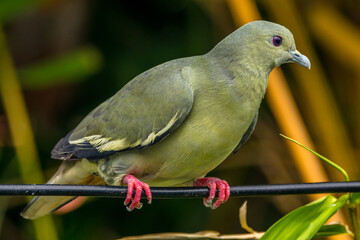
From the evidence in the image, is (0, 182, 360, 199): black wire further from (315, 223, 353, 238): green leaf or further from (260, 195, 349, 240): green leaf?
(315, 223, 353, 238): green leaf

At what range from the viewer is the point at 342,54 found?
4.62m

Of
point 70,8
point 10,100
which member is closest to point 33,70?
point 10,100

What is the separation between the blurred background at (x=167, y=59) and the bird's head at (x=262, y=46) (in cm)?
149

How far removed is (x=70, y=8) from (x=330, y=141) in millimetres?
2186

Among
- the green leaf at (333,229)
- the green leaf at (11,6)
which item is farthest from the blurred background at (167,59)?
the green leaf at (333,229)

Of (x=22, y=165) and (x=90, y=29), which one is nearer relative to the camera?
(x=22, y=165)

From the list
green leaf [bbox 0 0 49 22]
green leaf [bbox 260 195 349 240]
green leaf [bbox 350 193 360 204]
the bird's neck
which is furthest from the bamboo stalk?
green leaf [bbox 350 193 360 204]

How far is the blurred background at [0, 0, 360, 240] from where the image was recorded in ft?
14.6

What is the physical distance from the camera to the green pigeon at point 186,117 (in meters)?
2.46

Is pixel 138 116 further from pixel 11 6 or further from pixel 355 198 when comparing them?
pixel 11 6

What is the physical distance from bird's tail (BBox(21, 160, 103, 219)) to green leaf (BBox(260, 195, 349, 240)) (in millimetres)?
1159

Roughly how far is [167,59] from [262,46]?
7.50ft

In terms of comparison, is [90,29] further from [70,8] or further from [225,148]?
[225,148]

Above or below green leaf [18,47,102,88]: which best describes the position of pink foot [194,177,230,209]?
below
